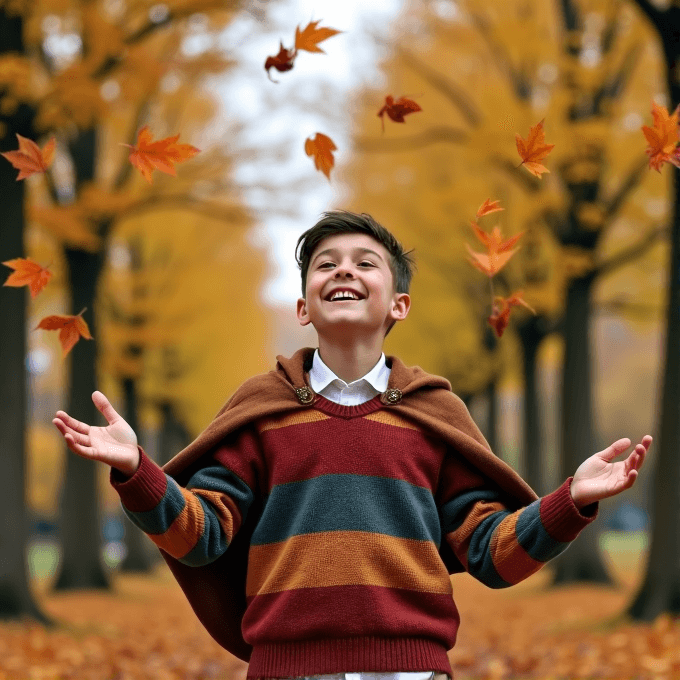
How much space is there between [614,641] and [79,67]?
20.2ft

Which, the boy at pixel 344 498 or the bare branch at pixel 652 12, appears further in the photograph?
the bare branch at pixel 652 12

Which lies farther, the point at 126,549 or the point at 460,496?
the point at 126,549

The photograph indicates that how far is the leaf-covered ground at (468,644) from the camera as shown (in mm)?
6363

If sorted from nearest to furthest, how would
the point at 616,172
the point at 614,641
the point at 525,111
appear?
1. the point at 614,641
2. the point at 525,111
3. the point at 616,172

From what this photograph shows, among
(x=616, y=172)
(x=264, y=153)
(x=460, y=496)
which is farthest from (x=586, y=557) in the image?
(x=460, y=496)

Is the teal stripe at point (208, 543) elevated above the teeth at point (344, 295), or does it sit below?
below

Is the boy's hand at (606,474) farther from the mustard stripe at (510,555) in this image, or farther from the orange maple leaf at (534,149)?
the orange maple leaf at (534,149)

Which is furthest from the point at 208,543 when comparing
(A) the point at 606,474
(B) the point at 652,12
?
(B) the point at 652,12

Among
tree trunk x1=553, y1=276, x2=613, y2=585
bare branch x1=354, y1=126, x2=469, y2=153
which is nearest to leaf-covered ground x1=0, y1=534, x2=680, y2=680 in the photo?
tree trunk x1=553, y1=276, x2=613, y2=585

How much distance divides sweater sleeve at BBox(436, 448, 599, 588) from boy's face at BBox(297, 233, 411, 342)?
462 millimetres

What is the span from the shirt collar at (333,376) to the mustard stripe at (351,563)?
1.43 feet

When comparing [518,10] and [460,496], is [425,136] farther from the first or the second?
[460,496]

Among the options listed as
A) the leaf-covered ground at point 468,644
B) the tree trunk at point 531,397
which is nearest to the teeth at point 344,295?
the leaf-covered ground at point 468,644

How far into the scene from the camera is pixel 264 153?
11.8 meters
